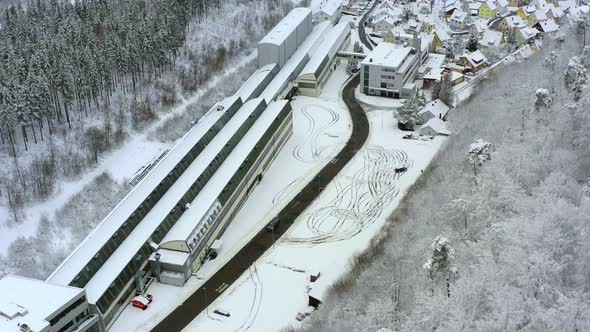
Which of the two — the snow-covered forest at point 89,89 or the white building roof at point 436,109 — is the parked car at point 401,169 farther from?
the snow-covered forest at point 89,89

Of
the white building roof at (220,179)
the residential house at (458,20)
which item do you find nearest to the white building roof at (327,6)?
the residential house at (458,20)

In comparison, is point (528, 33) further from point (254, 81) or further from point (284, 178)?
point (284, 178)

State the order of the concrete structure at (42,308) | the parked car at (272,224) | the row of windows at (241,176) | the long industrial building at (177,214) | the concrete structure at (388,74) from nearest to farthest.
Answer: the concrete structure at (42,308) < the long industrial building at (177,214) < the row of windows at (241,176) < the parked car at (272,224) < the concrete structure at (388,74)

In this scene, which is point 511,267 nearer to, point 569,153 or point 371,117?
point 569,153

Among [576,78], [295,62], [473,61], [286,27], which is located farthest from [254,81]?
[576,78]

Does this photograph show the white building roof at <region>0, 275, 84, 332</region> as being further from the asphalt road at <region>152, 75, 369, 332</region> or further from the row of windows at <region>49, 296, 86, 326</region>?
the asphalt road at <region>152, 75, 369, 332</region>

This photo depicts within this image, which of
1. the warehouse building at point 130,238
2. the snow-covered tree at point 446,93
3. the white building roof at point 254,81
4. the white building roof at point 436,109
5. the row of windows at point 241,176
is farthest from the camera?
the snow-covered tree at point 446,93
